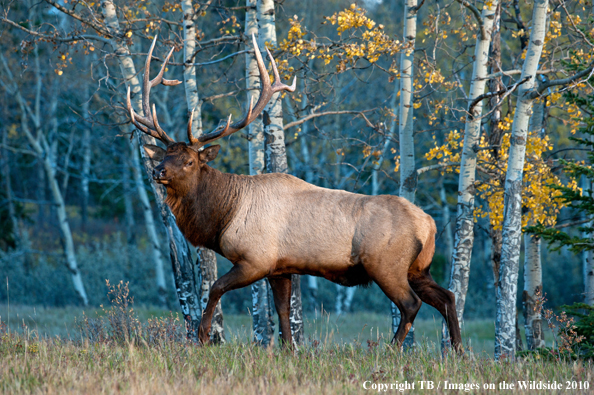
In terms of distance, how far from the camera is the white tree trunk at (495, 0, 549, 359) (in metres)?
6.87

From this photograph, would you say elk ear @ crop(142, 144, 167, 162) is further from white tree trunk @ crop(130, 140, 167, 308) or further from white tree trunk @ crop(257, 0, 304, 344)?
white tree trunk @ crop(130, 140, 167, 308)

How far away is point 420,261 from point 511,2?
19.4ft

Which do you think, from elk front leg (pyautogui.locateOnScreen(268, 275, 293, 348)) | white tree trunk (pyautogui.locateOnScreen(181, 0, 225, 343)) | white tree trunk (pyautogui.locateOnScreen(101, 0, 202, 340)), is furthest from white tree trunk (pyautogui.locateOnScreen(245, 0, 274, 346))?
elk front leg (pyautogui.locateOnScreen(268, 275, 293, 348))

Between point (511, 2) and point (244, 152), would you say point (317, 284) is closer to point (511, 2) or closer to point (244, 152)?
point (244, 152)

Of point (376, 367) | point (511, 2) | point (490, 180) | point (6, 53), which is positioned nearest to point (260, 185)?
point (376, 367)

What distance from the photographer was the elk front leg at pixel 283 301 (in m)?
6.44

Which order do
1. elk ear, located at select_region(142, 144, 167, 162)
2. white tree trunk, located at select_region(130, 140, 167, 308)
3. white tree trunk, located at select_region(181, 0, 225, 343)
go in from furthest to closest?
white tree trunk, located at select_region(130, 140, 167, 308) < white tree trunk, located at select_region(181, 0, 225, 343) < elk ear, located at select_region(142, 144, 167, 162)

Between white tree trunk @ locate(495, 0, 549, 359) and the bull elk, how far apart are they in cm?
112

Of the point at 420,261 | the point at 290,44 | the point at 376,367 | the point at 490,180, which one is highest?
the point at 290,44

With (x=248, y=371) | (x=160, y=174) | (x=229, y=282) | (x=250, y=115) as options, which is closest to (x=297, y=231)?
(x=229, y=282)

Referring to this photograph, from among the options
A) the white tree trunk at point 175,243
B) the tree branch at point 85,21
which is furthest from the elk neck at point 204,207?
the tree branch at point 85,21

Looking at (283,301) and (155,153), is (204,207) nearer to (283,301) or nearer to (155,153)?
(155,153)

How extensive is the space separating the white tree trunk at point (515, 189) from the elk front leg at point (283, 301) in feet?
8.41

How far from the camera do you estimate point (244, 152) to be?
21.0 metres
